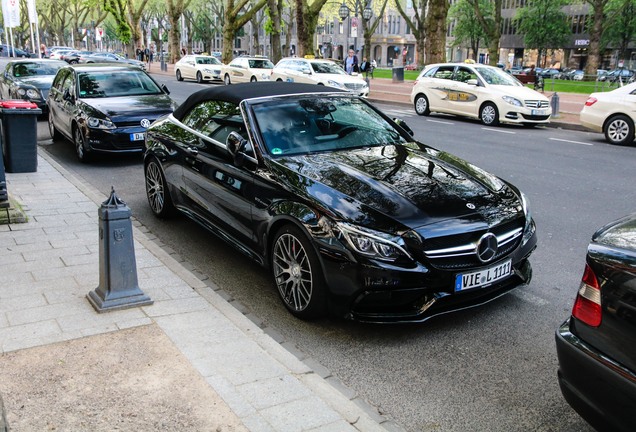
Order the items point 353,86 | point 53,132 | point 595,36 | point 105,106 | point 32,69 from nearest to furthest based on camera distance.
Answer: point 105,106 → point 53,132 → point 32,69 → point 353,86 → point 595,36

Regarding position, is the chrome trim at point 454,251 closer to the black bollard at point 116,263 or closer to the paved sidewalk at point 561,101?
the black bollard at point 116,263

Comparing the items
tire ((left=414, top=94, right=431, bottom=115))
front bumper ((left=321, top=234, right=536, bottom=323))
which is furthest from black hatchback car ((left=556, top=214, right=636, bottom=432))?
tire ((left=414, top=94, right=431, bottom=115))

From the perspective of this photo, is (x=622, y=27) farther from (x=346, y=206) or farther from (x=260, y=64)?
(x=346, y=206)

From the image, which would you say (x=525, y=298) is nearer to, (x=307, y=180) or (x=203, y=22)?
(x=307, y=180)

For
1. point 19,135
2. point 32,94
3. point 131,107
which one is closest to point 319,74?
point 32,94

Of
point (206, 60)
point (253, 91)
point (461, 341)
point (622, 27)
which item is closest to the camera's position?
point (461, 341)

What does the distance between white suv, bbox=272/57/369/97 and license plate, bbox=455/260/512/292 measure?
63.9 feet

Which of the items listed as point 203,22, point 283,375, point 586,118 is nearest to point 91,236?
point 283,375

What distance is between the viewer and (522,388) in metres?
3.81

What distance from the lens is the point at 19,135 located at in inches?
374

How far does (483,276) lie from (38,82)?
15764mm

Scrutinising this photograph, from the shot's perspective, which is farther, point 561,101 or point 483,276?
point 561,101

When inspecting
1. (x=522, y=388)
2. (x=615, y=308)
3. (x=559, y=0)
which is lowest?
(x=522, y=388)

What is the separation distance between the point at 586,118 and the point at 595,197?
6860 millimetres
